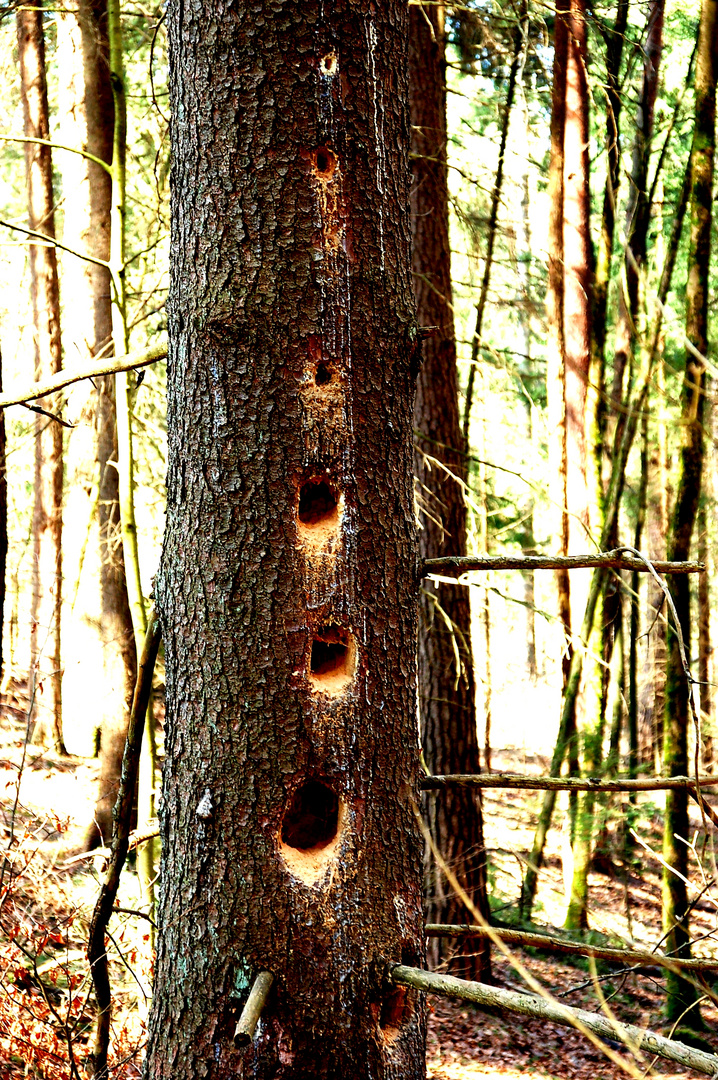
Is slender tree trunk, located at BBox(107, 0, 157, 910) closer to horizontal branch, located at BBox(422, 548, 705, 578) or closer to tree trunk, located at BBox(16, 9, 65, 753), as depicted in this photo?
horizontal branch, located at BBox(422, 548, 705, 578)

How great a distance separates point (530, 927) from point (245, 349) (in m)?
7.04

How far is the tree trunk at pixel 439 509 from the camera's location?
6711mm

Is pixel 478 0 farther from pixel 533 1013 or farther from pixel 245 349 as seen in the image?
→ pixel 533 1013

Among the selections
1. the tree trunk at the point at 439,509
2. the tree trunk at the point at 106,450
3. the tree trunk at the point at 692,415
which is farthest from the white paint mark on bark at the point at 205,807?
the tree trunk at the point at 106,450

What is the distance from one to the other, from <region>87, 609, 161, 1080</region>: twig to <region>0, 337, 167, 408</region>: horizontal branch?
0.70 metres

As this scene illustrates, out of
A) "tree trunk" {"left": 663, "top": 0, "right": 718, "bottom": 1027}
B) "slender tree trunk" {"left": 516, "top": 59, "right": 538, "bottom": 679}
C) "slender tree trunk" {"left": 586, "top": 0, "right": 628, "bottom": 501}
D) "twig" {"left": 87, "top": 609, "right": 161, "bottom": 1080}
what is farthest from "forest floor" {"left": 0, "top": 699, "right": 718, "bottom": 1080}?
"slender tree trunk" {"left": 586, "top": 0, "right": 628, "bottom": 501}

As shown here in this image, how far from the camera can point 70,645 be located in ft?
30.9

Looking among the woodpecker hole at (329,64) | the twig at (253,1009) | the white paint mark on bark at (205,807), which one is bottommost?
the twig at (253,1009)

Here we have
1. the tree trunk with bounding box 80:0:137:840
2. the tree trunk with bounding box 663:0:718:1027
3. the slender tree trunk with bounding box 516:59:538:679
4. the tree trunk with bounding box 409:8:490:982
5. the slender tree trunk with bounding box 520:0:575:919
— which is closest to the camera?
the tree trunk with bounding box 663:0:718:1027

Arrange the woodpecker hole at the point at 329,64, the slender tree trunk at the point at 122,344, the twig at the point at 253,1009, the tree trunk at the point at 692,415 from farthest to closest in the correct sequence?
the tree trunk at the point at 692,415 < the slender tree trunk at the point at 122,344 < the woodpecker hole at the point at 329,64 < the twig at the point at 253,1009

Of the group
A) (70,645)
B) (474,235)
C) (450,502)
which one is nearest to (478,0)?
(474,235)

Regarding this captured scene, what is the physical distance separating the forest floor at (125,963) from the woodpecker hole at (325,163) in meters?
1.51

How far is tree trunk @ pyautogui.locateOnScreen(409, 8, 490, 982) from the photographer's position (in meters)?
6.71

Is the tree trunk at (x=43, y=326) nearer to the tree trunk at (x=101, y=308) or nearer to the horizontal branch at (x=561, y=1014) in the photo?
the tree trunk at (x=101, y=308)
